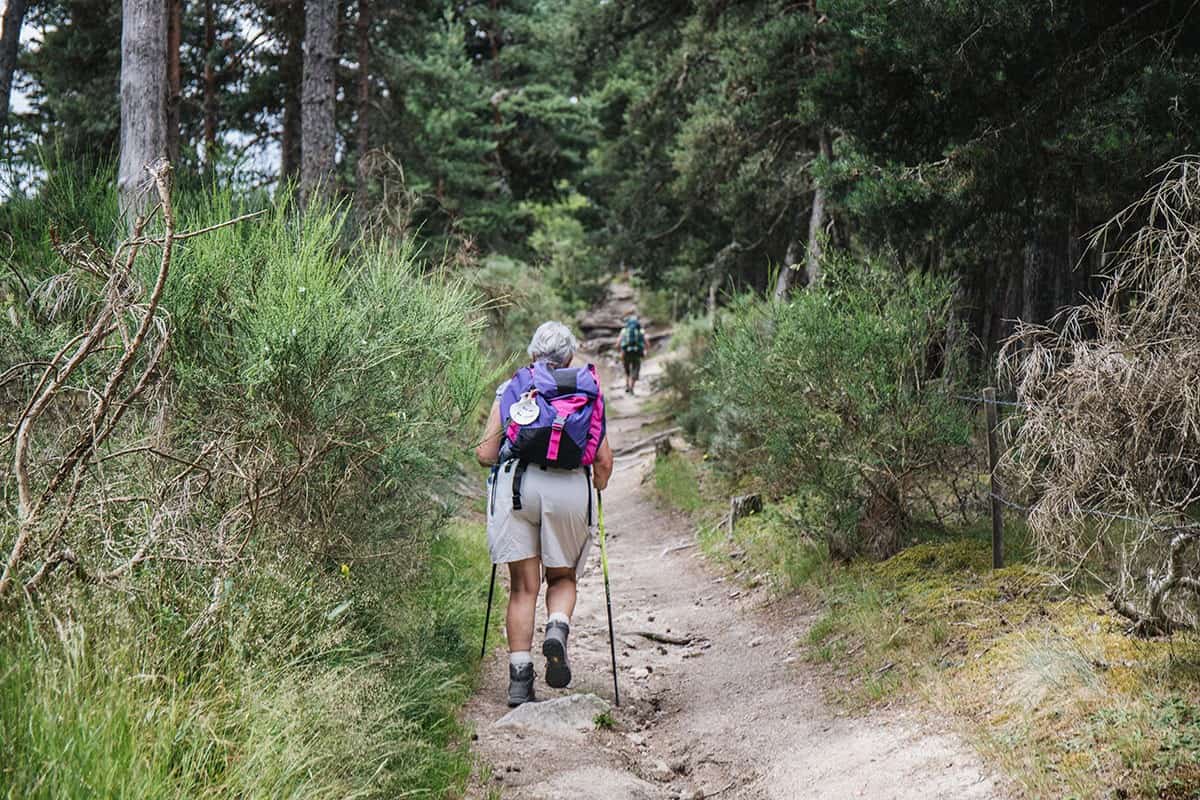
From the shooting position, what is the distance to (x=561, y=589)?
19.2 ft

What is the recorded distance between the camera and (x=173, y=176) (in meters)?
6.18

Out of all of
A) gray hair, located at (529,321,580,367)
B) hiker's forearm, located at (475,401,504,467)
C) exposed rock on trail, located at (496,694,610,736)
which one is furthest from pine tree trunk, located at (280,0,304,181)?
exposed rock on trail, located at (496,694,610,736)

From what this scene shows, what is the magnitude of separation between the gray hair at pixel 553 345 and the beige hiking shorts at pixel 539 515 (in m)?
0.65

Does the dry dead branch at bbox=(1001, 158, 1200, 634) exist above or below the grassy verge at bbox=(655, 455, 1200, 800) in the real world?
above

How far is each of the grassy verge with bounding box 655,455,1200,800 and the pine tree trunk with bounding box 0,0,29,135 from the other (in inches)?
401

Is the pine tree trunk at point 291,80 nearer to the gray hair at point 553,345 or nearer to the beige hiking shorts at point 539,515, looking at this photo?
the gray hair at point 553,345

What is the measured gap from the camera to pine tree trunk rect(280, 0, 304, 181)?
1429 centimetres

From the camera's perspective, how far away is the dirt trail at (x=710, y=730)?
445 cm

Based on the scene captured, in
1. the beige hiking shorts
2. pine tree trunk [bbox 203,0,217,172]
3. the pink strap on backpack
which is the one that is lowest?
the beige hiking shorts

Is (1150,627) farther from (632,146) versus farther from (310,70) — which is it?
(632,146)

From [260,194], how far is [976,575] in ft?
17.3

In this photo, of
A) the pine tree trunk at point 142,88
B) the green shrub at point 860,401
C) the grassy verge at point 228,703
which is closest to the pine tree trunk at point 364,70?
the pine tree trunk at point 142,88

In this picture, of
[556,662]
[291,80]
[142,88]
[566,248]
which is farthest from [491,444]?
[566,248]

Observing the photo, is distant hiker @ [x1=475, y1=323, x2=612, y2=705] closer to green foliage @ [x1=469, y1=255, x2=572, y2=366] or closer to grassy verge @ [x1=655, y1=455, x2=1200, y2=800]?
grassy verge @ [x1=655, y1=455, x2=1200, y2=800]
